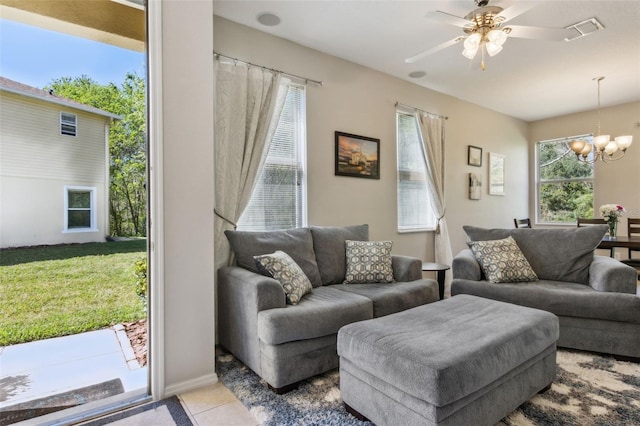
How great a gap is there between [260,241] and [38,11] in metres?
1.93

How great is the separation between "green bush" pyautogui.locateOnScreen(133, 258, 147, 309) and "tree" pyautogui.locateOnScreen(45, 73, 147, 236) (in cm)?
21

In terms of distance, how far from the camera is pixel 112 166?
2.10 metres

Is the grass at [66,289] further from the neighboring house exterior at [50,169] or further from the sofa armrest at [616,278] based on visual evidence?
the sofa armrest at [616,278]

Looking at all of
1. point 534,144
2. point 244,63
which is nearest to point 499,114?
point 534,144

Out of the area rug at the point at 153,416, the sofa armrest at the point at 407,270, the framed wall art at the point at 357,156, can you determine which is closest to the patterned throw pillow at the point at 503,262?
the sofa armrest at the point at 407,270

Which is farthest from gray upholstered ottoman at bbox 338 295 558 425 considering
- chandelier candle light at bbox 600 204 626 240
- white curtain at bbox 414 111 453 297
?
chandelier candle light at bbox 600 204 626 240

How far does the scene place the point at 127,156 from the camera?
Answer: 2.11 metres

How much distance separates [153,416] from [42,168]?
148 centimetres

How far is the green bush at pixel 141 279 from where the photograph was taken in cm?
215

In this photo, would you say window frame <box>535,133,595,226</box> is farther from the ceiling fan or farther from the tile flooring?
the tile flooring

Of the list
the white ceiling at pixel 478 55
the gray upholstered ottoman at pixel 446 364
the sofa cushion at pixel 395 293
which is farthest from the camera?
the white ceiling at pixel 478 55

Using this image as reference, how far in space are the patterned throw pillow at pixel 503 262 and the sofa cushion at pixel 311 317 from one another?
4.24 feet

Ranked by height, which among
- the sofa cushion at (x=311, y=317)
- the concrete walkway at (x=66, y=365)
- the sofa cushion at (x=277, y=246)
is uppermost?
the sofa cushion at (x=277, y=246)

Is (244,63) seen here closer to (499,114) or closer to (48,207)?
(48,207)
